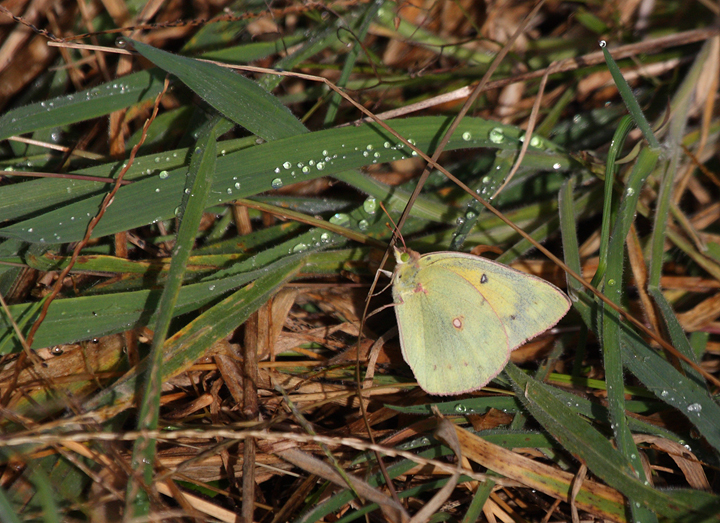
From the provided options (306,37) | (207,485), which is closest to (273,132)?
(306,37)

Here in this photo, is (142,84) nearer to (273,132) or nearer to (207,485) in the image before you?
(273,132)

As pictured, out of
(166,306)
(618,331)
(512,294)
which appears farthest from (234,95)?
(618,331)

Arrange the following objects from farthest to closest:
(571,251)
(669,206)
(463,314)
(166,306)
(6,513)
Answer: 1. (669,206)
2. (571,251)
3. (463,314)
4. (166,306)
5. (6,513)

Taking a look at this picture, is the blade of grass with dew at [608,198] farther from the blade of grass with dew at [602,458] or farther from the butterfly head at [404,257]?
the butterfly head at [404,257]

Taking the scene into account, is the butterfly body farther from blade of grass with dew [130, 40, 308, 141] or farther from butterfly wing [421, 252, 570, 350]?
blade of grass with dew [130, 40, 308, 141]

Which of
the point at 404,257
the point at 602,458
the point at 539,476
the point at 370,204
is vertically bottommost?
the point at 539,476

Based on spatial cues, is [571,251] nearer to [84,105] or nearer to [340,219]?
[340,219]
